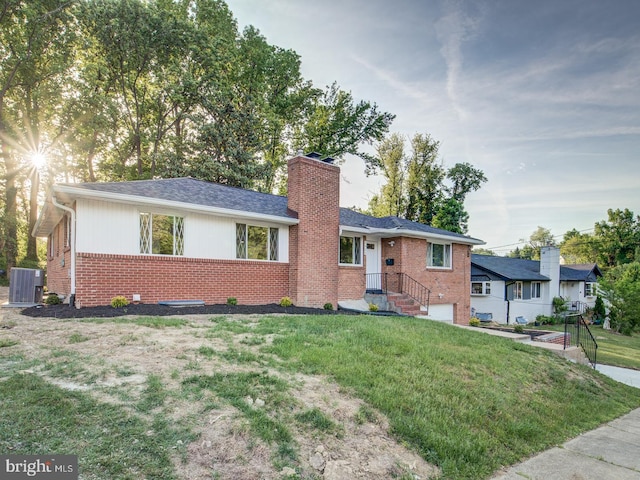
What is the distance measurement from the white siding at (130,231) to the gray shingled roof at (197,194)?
0.39 m

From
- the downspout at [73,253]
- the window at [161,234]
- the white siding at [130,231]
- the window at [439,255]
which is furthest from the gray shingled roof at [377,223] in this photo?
the downspout at [73,253]

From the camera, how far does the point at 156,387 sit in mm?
3799

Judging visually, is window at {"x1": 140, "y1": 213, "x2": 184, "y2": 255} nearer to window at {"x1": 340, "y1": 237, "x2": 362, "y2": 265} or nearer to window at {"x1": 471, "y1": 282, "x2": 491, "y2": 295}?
window at {"x1": 340, "y1": 237, "x2": 362, "y2": 265}

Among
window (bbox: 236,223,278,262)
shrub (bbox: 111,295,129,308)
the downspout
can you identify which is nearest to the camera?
shrub (bbox: 111,295,129,308)

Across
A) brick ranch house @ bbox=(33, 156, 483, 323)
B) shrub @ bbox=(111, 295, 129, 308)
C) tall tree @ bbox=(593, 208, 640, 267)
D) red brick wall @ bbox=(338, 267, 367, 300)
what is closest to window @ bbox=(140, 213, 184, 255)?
brick ranch house @ bbox=(33, 156, 483, 323)

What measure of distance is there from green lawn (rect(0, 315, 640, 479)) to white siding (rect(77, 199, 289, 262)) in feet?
9.41

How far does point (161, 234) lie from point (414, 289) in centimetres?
992

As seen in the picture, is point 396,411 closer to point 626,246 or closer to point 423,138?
point 423,138

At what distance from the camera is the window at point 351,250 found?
14030mm

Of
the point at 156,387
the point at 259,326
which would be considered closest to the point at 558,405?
the point at 259,326

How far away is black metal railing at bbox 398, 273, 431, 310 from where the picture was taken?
48.0 ft

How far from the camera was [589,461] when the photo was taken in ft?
12.9

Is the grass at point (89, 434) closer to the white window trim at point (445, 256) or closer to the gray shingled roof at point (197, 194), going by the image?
the gray shingled roof at point (197, 194)

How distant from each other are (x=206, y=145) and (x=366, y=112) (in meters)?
13.4
